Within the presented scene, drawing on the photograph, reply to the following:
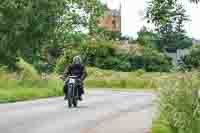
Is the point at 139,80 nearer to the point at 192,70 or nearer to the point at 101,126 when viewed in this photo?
the point at 101,126

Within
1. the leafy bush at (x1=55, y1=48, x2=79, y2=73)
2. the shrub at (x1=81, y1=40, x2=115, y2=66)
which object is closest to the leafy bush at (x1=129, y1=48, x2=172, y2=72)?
the shrub at (x1=81, y1=40, x2=115, y2=66)

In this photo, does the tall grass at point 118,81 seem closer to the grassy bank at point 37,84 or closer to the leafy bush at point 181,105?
the grassy bank at point 37,84

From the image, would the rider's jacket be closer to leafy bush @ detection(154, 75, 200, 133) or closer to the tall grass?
leafy bush @ detection(154, 75, 200, 133)

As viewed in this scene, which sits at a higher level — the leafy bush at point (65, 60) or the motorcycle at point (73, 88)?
the motorcycle at point (73, 88)

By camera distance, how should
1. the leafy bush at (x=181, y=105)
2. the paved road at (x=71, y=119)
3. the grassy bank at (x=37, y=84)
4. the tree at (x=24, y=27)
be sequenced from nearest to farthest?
1. the leafy bush at (x=181, y=105)
2. the paved road at (x=71, y=119)
3. the grassy bank at (x=37, y=84)
4. the tree at (x=24, y=27)

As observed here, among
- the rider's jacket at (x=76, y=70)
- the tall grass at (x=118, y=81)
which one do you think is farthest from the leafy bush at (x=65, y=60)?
the rider's jacket at (x=76, y=70)

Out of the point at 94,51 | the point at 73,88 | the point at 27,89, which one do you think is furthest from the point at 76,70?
the point at 94,51

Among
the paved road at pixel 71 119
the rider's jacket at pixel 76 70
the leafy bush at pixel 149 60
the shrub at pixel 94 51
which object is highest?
the rider's jacket at pixel 76 70

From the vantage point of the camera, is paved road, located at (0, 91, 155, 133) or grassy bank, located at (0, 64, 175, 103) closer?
paved road, located at (0, 91, 155, 133)

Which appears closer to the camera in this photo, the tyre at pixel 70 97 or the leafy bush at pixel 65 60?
the tyre at pixel 70 97

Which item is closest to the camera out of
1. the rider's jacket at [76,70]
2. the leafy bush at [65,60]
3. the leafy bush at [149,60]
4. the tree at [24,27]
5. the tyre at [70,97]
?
the tyre at [70,97]

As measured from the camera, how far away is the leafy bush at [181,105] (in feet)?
40.9

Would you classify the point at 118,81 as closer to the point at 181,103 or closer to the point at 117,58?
the point at 117,58

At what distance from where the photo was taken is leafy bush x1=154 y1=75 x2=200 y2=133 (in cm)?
1248
